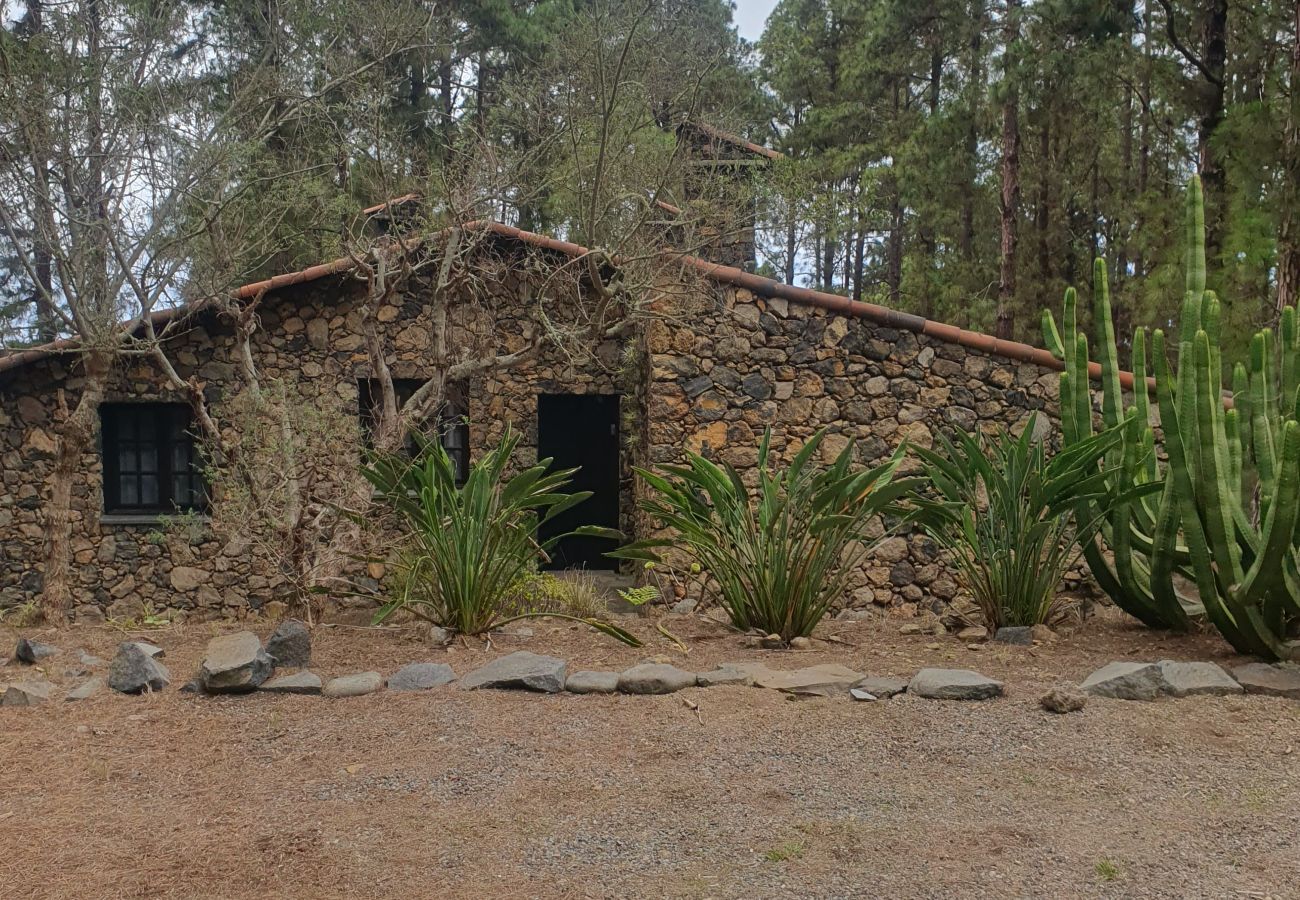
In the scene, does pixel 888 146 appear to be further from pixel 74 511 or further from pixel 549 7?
pixel 74 511

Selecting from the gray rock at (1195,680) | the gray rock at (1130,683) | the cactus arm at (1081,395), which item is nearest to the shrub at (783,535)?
the cactus arm at (1081,395)

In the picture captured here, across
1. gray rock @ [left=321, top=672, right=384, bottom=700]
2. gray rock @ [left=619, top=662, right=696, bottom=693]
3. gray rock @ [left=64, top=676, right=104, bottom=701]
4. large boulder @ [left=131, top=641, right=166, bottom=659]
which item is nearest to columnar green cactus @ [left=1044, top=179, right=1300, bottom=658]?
gray rock @ [left=619, top=662, right=696, bottom=693]

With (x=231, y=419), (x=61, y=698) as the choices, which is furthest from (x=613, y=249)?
(x=61, y=698)

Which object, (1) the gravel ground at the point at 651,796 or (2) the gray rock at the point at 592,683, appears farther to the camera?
(2) the gray rock at the point at 592,683

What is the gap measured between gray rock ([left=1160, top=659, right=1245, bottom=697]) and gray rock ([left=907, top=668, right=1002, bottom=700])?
67 centimetres

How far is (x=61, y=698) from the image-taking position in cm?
466

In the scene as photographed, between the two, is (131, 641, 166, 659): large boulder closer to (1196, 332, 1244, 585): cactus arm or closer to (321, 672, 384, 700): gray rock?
(321, 672, 384, 700): gray rock

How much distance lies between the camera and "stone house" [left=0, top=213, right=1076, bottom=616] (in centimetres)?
880

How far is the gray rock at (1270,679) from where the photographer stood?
4.39 meters

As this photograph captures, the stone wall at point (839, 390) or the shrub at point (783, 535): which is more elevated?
the stone wall at point (839, 390)

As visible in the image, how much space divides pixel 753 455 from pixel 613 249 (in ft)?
7.20

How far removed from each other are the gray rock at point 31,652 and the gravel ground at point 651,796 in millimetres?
925

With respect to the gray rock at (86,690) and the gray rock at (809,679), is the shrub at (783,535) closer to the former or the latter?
the gray rock at (809,679)

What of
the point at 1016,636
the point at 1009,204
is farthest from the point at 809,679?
the point at 1009,204
